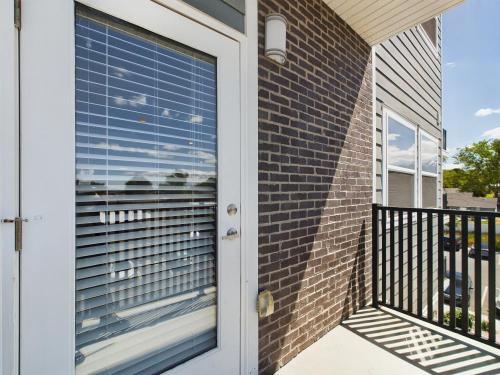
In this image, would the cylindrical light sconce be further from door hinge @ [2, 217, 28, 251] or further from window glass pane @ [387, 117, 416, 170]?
window glass pane @ [387, 117, 416, 170]

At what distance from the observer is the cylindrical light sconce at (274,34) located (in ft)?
6.26

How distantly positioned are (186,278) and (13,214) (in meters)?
0.81

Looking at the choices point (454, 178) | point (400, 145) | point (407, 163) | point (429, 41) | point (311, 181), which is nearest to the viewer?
point (311, 181)

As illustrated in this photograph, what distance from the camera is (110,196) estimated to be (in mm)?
1264

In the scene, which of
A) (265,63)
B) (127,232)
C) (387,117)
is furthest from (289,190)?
(387,117)

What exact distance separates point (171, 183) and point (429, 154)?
18.6 ft

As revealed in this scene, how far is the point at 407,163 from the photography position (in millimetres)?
4402

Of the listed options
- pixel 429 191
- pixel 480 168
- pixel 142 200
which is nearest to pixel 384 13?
pixel 142 200

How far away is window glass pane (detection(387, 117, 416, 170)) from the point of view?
380 cm

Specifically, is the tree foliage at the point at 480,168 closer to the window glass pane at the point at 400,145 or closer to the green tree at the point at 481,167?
the green tree at the point at 481,167

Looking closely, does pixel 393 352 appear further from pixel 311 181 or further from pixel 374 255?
pixel 311 181

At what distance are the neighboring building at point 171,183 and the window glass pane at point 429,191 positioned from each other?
3.41m

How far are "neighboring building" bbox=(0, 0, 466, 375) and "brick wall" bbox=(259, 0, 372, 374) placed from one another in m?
0.02

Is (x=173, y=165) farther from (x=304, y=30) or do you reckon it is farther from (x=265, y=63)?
(x=304, y=30)
